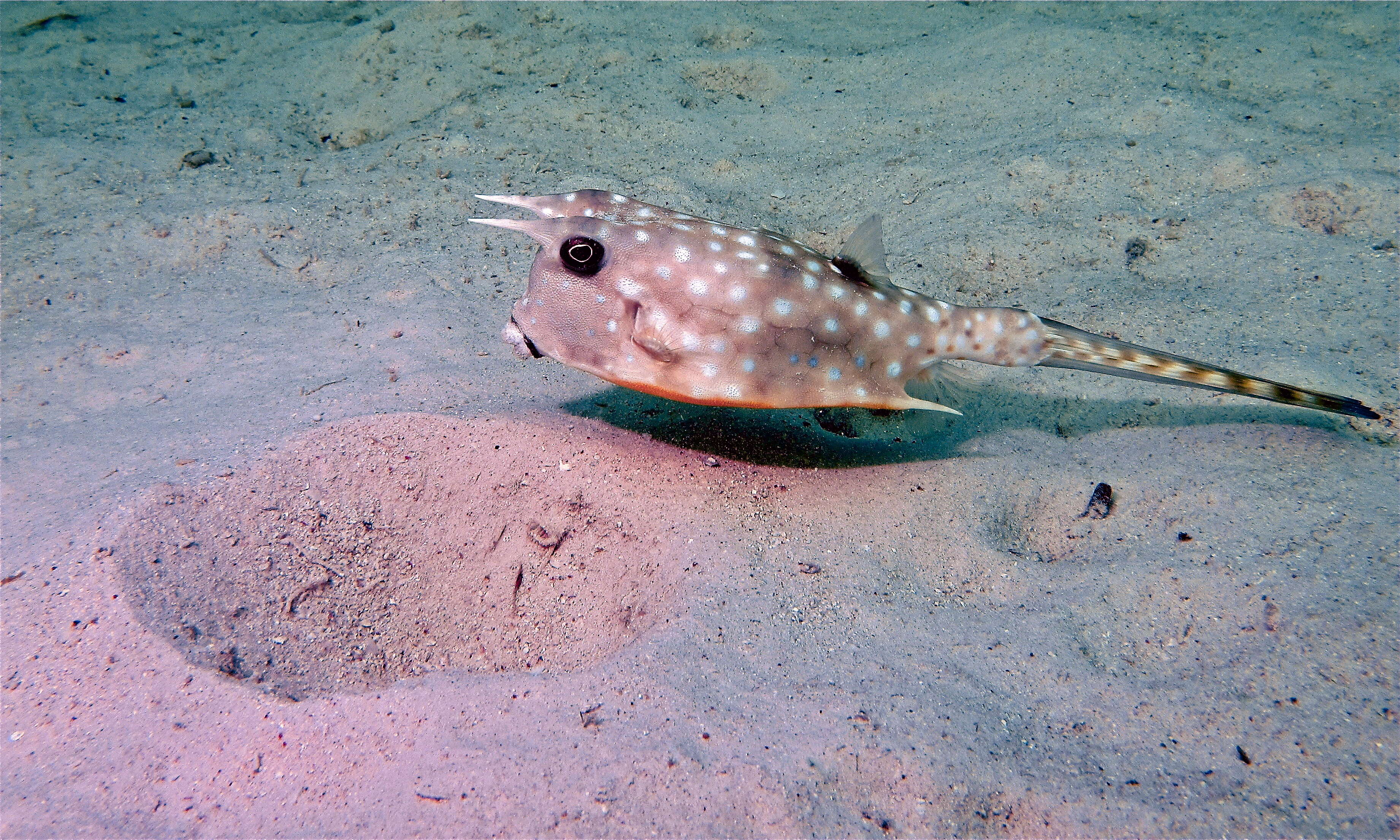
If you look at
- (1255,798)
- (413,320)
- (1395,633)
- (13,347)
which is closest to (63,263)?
(13,347)

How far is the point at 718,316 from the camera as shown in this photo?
3066 millimetres

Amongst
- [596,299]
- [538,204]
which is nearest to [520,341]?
[596,299]

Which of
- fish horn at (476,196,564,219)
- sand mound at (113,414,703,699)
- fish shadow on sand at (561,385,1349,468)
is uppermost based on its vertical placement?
fish horn at (476,196,564,219)

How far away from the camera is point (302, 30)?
827 cm

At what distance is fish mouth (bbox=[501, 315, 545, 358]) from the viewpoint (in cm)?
323

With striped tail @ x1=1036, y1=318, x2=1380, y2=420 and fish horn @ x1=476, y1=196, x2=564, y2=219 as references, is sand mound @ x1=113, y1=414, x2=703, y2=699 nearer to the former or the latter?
fish horn @ x1=476, y1=196, x2=564, y2=219

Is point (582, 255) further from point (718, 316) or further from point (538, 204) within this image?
point (718, 316)

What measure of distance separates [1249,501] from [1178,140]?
12.8ft

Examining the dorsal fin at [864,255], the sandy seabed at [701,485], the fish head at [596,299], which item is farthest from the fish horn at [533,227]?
the dorsal fin at [864,255]

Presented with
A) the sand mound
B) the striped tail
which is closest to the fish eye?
the sand mound

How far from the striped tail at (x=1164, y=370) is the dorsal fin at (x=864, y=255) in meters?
0.91

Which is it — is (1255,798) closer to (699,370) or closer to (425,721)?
(699,370)

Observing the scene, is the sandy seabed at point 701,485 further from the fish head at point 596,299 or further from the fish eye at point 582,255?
the fish eye at point 582,255

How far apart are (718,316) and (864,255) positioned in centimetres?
88
